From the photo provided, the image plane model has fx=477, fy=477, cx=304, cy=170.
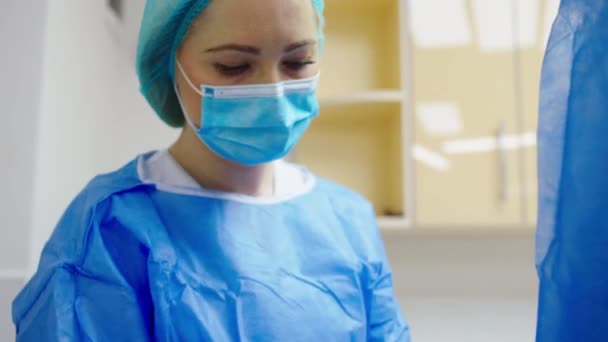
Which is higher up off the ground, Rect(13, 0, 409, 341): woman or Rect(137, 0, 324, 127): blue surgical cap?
Rect(137, 0, 324, 127): blue surgical cap

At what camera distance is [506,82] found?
130cm

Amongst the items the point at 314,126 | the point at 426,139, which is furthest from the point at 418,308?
the point at 314,126

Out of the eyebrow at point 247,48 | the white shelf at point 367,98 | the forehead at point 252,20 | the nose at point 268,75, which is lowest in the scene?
the white shelf at point 367,98

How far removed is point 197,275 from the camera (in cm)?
65

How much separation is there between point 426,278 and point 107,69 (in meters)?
1.18

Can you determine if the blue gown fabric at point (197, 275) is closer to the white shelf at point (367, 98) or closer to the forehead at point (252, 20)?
the forehead at point (252, 20)

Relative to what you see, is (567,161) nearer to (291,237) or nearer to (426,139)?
(291,237)

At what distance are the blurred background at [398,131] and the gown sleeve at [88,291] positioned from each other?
32cm

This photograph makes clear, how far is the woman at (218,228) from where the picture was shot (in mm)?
599

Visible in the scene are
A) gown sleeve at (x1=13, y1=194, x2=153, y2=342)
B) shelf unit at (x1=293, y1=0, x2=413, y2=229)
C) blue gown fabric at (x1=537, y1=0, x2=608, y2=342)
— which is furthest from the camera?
shelf unit at (x1=293, y1=0, x2=413, y2=229)

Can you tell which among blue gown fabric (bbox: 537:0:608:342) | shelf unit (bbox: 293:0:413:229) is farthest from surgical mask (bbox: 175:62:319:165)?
shelf unit (bbox: 293:0:413:229)

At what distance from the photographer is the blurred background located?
2.95 feet

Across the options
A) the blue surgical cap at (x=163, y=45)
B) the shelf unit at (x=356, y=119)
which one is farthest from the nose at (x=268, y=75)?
the shelf unit at (x=356, y=119)

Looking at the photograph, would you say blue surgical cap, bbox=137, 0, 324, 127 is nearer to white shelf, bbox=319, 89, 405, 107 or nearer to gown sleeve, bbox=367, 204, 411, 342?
gown sleeve, bbox=367, 204, 411, 342
